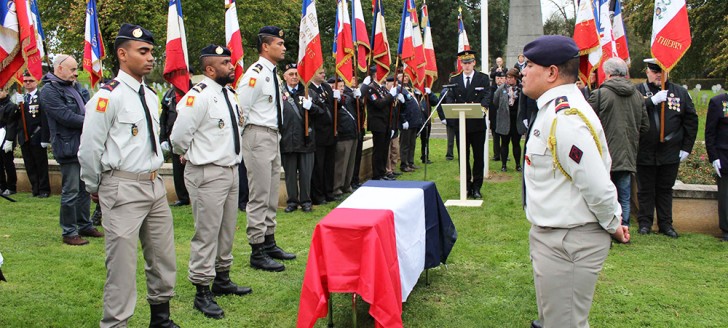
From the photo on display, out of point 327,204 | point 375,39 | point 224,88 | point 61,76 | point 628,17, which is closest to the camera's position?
point 224,88

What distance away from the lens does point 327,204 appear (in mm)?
10445

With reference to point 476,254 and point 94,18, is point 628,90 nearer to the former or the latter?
point 476,254

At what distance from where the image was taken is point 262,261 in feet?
21.7

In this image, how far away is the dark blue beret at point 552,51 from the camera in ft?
10.7

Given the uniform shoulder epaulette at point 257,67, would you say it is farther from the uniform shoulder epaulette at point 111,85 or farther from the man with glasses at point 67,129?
the man with glasses at point 67,129

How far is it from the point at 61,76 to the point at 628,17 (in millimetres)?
29513

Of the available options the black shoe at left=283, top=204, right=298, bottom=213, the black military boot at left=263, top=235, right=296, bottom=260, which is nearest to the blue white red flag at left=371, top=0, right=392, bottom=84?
the black shoe at left=283, top=204, right=298, bottom=213

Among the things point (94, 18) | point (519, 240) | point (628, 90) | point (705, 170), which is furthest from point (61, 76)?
point (705, 170)

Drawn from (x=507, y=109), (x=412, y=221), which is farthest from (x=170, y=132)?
(x=507, y=109)

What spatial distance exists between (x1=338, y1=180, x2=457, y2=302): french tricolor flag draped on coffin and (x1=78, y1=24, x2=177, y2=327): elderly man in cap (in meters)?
1.54

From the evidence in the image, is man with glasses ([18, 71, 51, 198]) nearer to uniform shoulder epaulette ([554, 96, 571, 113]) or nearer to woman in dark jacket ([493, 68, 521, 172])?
woman in dark jacket ([493, 68, 521, 172])

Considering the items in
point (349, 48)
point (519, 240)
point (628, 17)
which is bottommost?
point (519, 240)

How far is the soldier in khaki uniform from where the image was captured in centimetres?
526

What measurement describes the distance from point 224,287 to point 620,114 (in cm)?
500
